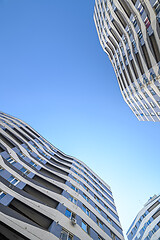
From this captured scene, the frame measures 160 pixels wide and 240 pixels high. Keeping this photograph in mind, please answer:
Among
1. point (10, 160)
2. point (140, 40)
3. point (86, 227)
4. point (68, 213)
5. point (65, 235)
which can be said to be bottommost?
point (86, 227)

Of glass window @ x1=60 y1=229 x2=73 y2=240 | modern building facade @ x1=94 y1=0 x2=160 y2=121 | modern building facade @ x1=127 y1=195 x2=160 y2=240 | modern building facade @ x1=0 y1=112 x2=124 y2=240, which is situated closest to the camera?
modern building facade @ x1=0 y1=112 x2=124 y2=240

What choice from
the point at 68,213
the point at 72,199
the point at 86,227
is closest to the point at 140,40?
the point at 72,199

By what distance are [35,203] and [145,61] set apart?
2349 cm

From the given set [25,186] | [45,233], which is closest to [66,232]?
[45,233]

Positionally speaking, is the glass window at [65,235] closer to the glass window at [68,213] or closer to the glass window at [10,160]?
the glass window at [68,213]

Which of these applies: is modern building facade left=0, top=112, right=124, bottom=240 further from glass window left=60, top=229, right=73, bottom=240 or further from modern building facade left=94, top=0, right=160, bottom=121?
modern building facade left=94, top=0, right=160, bottom=121

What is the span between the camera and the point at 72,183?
16.5m

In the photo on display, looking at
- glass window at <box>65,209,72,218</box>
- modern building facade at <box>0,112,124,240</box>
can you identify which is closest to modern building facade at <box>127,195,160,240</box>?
modern building facade at <box>0,112,124,240</box>

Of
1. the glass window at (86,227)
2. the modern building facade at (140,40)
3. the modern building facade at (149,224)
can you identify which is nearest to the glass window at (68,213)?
the glass window at (86,227)

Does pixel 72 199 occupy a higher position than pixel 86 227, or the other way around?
pixel 72 199

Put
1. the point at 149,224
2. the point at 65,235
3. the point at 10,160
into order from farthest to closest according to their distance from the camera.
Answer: the point at 149,224
the point at 10,160
the point at 65,235

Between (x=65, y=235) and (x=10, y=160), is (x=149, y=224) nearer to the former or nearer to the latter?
(x=65, y=235)

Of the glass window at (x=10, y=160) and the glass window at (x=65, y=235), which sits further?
the glass window at (x=10, y=160)

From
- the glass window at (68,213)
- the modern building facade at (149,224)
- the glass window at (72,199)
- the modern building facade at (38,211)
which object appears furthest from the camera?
the modern building facade at (149,224)
